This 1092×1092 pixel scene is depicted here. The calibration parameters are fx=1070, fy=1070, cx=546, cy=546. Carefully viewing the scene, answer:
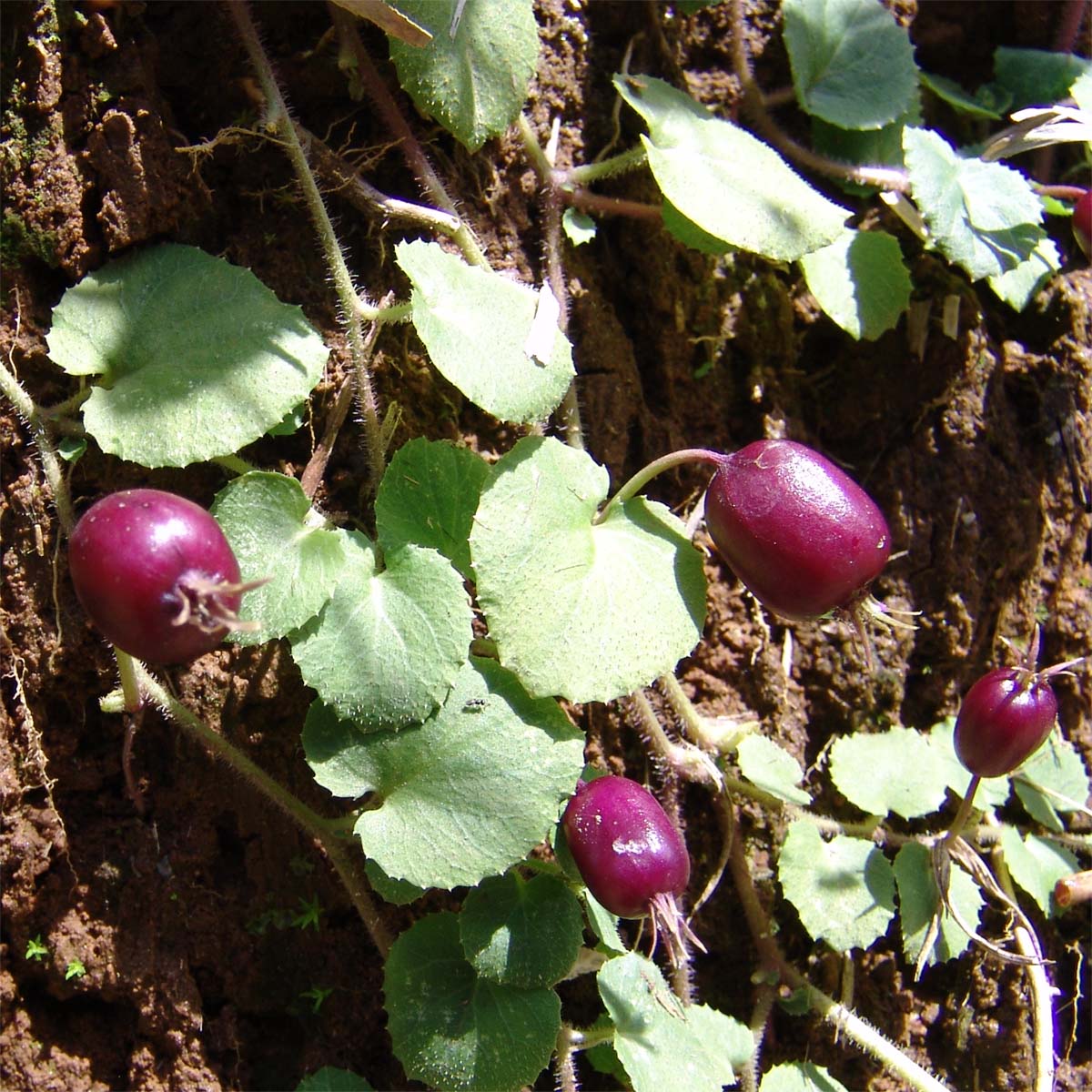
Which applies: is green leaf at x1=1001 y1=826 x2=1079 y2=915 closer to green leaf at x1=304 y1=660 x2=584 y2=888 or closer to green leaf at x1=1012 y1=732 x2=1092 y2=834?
green leaf at x1=1012 y1=732 x2=1092 y2=834

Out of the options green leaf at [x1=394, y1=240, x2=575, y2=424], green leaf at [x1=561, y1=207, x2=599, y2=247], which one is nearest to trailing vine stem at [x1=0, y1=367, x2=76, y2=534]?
green leaf at [x1=394, y1=240, x2=575, y2=424]

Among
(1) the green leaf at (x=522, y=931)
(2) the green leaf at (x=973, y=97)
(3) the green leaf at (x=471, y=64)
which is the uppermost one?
(3) the green leaf at (x=471, y=64)

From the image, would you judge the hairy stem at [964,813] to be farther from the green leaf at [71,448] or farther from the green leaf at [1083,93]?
the green leaf at [71,448]

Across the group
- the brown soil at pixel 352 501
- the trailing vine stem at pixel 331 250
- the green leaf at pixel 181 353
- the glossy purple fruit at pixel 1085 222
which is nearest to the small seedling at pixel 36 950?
the brown soil at pixel 352 501

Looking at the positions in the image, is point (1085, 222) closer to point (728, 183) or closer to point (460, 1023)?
point (728, 183)

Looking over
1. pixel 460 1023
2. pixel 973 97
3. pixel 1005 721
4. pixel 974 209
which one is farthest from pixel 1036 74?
pixel 460 1023

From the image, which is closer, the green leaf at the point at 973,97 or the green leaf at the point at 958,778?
the green leaf at the point at 958,778
